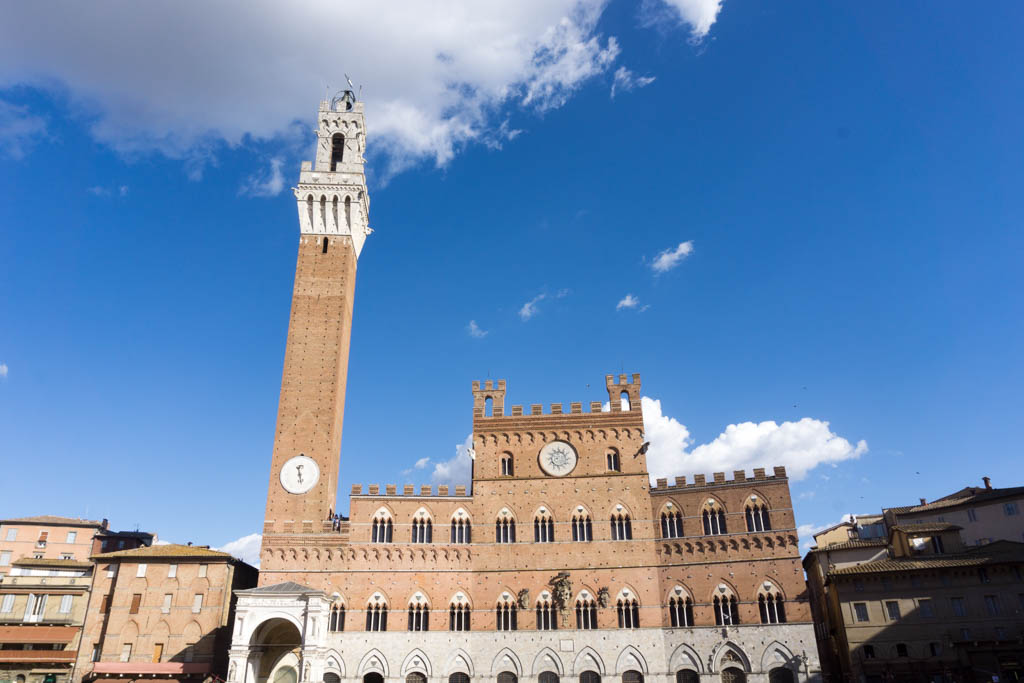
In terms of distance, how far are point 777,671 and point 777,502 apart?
388 inches

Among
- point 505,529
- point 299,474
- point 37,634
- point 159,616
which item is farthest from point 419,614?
point 37,634

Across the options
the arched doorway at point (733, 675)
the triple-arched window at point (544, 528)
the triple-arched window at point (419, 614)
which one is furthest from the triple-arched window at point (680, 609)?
the triple-arched window at point (419, 614)

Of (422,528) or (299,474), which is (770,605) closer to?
(422,528)

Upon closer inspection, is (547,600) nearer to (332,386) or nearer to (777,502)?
(777,502)

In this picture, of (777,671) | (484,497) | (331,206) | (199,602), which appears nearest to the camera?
(777,671)

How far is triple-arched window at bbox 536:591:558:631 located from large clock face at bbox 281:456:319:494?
16705mm

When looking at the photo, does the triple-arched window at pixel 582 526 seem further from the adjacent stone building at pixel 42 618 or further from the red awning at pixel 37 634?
the red awning at pixel 37 634

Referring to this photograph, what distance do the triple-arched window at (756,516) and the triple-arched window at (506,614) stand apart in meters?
15.9

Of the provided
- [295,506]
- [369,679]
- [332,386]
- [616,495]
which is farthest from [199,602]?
[616,495]

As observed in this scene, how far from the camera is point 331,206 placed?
A: 51.3 m

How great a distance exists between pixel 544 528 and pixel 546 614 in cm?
533

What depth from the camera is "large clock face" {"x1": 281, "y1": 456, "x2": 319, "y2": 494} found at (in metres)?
44.2

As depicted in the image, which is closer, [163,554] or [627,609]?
[627,609]

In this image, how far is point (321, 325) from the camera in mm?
48438
